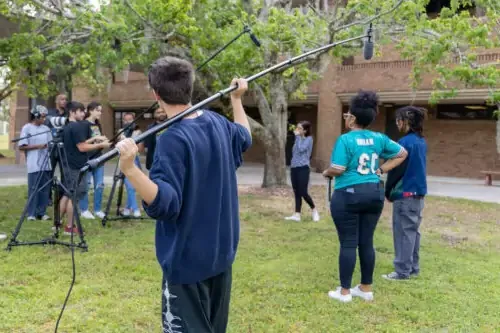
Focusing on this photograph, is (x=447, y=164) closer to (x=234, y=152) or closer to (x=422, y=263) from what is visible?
(x=422, y=263)

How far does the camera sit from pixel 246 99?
2311 cm

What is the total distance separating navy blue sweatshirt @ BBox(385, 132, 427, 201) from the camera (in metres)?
→ 5.04

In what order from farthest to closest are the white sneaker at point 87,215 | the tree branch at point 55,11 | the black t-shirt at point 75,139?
the tree branch at point 55,11
the white sneaker at point 87,215
the black t-shirt at point 75,139

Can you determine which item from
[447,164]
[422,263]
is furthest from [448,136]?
[422,263]

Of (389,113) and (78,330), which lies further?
(389,113)

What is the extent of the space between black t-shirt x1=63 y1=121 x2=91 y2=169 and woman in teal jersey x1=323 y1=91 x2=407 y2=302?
353 centimetres

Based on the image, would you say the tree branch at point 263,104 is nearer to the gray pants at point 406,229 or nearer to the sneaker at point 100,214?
the sneaker at point 100,214

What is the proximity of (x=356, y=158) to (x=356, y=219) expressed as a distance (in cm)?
53

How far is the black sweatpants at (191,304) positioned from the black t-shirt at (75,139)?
450 cm

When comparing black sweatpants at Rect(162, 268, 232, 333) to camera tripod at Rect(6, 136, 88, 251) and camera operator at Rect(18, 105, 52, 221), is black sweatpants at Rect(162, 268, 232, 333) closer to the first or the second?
camera tripod at Rect(6, 136, 88, 251)

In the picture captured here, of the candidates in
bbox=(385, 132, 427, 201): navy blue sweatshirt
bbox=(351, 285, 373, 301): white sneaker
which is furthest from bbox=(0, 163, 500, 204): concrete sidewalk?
bbox=(351, 285, 373, 301): white sneaker

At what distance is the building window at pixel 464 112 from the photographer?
Result: 1902 centimetres

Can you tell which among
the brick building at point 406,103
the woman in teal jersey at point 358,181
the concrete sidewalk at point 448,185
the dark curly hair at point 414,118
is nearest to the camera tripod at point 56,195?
the woman in teal jersey at point 358,181

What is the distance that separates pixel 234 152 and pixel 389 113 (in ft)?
65.6
